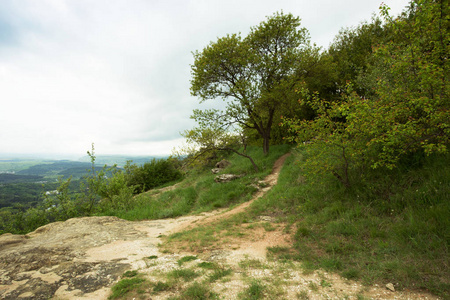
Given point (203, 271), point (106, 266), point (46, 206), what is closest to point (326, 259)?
point (203, 271)

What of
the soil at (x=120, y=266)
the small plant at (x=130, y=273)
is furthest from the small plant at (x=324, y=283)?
the small plant at (x=130, y=273)

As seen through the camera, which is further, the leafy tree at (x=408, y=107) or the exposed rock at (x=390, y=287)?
the leafy tree at (x=408, y=107)

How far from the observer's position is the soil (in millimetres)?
3652

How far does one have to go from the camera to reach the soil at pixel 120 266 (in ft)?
12.0

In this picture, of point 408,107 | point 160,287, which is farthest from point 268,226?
point 408,107

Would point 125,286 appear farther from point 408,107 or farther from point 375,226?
Result: point 408,107

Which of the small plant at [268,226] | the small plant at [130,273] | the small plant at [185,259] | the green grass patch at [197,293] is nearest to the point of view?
the green grass patch at [197,293]

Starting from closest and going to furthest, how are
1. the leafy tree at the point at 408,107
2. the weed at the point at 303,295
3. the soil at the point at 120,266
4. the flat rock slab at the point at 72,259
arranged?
the weed at the point at 303,295 → the soil at the point at 120,266 → the flat rock slab at the point at 72,259 → the leafy tree at the point at 408,107

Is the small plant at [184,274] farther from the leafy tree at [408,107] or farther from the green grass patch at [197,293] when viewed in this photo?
the leafy tree at [408,107]

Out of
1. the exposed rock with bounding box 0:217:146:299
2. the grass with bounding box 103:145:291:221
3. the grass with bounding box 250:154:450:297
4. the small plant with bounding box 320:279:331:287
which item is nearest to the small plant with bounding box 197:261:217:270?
the grass with bounding box 250:154:450:297

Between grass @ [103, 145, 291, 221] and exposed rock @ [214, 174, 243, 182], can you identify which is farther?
exposed rock @ [214, 174, 243, 182]

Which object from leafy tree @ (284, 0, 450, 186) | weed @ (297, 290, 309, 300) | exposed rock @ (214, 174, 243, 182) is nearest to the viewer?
weed @ (297, 290, 309, 300)

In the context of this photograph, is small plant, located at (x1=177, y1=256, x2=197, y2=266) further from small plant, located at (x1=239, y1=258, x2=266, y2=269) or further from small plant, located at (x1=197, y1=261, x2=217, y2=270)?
small plant, located at (x1=239, y1=258, x2=266, y2=269)

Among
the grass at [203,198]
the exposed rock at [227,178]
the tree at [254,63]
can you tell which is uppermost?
the tree at [254,63]
